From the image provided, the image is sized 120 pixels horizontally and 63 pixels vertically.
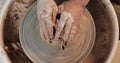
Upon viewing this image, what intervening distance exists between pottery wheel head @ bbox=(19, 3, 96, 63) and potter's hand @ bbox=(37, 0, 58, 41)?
0.16m

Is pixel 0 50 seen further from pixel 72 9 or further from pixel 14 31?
pixel 72 9

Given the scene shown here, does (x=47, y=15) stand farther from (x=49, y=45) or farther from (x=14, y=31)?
(x=14, y=31)

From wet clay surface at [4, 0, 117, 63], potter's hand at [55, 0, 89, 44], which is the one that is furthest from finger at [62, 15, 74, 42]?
wet clay surface at [4, 0, 117, 63]

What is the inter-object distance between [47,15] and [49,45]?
0.76ft

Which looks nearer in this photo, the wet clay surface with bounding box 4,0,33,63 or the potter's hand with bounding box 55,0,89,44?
the potter's hand with bounding box 55,0,89,44

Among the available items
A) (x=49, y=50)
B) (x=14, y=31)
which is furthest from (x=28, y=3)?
(x=49, y=50)

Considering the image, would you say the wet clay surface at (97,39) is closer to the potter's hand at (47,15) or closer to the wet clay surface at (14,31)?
the wet clay surface at (14,31)

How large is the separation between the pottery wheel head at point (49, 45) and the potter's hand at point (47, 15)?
6.2 inches

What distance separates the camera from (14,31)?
1635 mm

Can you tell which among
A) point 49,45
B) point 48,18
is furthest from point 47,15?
point 49,45

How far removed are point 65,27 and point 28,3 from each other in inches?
19.8

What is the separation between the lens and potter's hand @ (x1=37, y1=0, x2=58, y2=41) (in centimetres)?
124

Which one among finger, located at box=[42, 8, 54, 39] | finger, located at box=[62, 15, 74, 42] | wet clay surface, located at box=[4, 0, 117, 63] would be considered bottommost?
wet clay surface, located at box=[4, 0, 117, 63]

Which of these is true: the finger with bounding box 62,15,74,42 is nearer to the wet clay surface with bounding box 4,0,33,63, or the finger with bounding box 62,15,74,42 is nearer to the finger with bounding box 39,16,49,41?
the finger with bounding box 39,16,49,41
